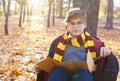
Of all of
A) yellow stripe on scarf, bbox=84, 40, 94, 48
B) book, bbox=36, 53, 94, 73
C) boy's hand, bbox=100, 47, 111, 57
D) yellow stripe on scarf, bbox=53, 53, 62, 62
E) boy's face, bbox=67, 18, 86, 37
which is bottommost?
book, bbox=36, 53, 94, 73

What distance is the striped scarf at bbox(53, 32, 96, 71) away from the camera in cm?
479

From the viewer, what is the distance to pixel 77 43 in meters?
4.82

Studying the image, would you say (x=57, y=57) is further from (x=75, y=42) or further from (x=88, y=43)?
(x=88, y=43)

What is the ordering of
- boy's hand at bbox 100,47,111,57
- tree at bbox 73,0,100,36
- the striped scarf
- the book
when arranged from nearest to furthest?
1. the book
2. boy's hand at bbox 100,47,111,57
3. the striped scarf
4. tree at bbox 73,0,100,36

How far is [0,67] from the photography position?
8.12m

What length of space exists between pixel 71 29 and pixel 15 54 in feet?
18.6

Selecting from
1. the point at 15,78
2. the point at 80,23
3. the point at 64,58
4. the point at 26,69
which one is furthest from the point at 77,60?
the point at 26,69

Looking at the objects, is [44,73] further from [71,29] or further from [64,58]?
[71,29]

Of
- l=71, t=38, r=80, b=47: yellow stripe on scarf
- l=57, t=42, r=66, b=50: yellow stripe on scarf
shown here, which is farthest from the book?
l=71, t=38, r=80, b=47: yellow stripe on scarf

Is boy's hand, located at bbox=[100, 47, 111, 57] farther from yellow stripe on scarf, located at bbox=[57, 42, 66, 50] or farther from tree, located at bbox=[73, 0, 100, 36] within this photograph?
tree, located at bbox=[73, 0, 100, 36]

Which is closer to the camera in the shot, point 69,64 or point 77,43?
point 69,64

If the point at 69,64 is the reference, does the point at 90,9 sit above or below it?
above

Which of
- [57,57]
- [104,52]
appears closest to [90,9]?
[57,57]

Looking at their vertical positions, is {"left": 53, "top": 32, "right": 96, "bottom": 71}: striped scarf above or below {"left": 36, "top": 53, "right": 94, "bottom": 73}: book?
above
